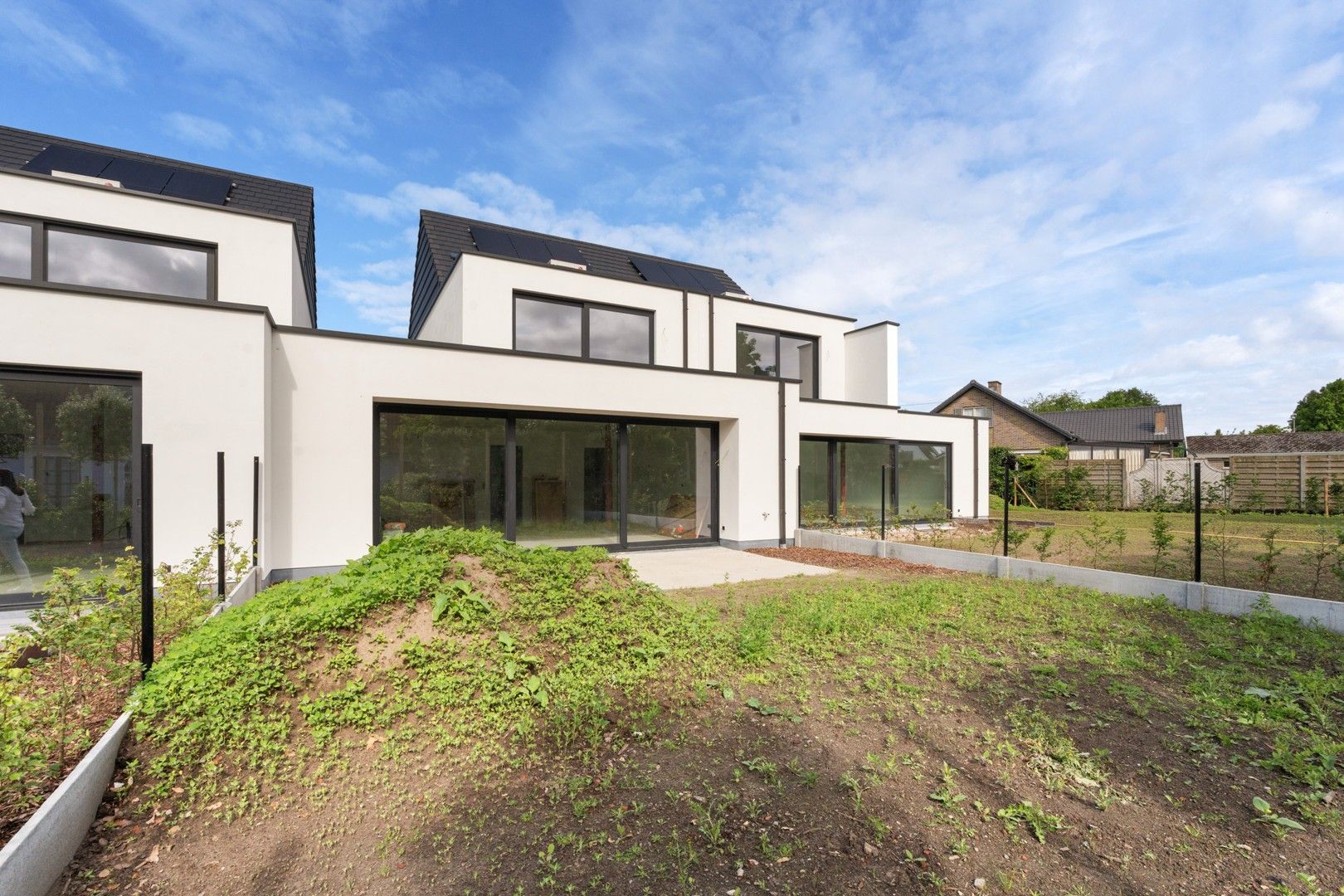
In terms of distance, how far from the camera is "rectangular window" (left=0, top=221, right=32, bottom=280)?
6.76m

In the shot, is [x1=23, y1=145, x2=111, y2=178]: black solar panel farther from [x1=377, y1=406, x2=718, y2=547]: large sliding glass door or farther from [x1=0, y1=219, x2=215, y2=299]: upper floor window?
[x1=377, y1=406, x2=718, y2=547]: large sliding glass door

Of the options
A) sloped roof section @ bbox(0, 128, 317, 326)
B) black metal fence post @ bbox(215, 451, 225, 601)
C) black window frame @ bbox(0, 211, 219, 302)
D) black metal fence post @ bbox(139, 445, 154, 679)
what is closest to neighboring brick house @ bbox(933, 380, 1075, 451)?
sloped roof section @ bbox(0, 128, 317, 326)

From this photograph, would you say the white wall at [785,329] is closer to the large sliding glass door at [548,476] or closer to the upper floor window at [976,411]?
the large sliding glass door at [548,476]

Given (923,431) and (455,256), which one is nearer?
(455,256)

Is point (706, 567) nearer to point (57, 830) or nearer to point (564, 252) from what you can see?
point (57, 830)

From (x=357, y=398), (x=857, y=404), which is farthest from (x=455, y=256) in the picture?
(x=857, y=404)

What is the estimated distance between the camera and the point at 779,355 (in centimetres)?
1356

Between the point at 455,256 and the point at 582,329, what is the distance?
314 cm

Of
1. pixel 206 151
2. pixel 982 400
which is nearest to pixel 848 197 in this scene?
pixel 206 151

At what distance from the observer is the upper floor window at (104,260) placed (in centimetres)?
684

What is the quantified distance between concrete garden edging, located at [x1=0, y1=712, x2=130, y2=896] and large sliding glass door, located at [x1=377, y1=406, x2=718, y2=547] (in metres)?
5.88

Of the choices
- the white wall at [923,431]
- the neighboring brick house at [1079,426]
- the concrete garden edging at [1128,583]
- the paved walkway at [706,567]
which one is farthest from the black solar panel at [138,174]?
the neighboring brick house at [1079,426]

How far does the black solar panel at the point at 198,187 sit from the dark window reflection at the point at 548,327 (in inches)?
188

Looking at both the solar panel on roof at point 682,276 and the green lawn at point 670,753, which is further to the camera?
the solar panel on roof at point 682,276
